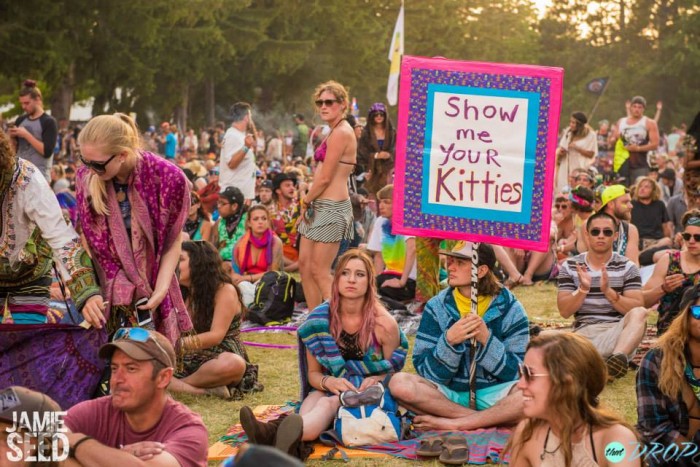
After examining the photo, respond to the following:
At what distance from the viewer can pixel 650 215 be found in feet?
44.5

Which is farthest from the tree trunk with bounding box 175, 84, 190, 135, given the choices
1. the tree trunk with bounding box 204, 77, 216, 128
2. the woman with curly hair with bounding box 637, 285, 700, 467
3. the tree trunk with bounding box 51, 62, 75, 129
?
the woman with curly hair with bounding box 637, 285, 700, 467

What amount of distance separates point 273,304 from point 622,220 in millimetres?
3257

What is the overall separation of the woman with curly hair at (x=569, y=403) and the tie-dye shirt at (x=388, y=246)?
7042 mm

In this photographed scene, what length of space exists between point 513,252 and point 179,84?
106 feet

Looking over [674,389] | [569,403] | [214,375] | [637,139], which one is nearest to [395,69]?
[637,139]

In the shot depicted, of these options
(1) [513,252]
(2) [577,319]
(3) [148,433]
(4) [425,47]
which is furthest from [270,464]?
(4) [425,47]

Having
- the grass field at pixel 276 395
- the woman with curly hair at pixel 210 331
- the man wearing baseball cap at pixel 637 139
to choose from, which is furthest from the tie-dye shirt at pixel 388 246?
the man wearing baseball cap at pixel 637 139

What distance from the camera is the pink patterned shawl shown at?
5.33 m

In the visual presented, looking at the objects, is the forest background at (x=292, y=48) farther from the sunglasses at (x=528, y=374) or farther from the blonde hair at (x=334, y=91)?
the sunglasses at (x=528, y=374)

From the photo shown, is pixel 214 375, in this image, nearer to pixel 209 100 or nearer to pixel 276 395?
pixel 276 395

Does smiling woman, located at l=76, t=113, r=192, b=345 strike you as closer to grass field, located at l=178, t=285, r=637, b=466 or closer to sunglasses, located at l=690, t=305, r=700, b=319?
grass field, located at l=178, t=285, r=637, b=466

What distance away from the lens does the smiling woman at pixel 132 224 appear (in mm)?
5289

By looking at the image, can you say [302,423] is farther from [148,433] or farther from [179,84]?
[179,84]

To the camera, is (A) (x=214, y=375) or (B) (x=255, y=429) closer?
(B) (x=255, y=429)
